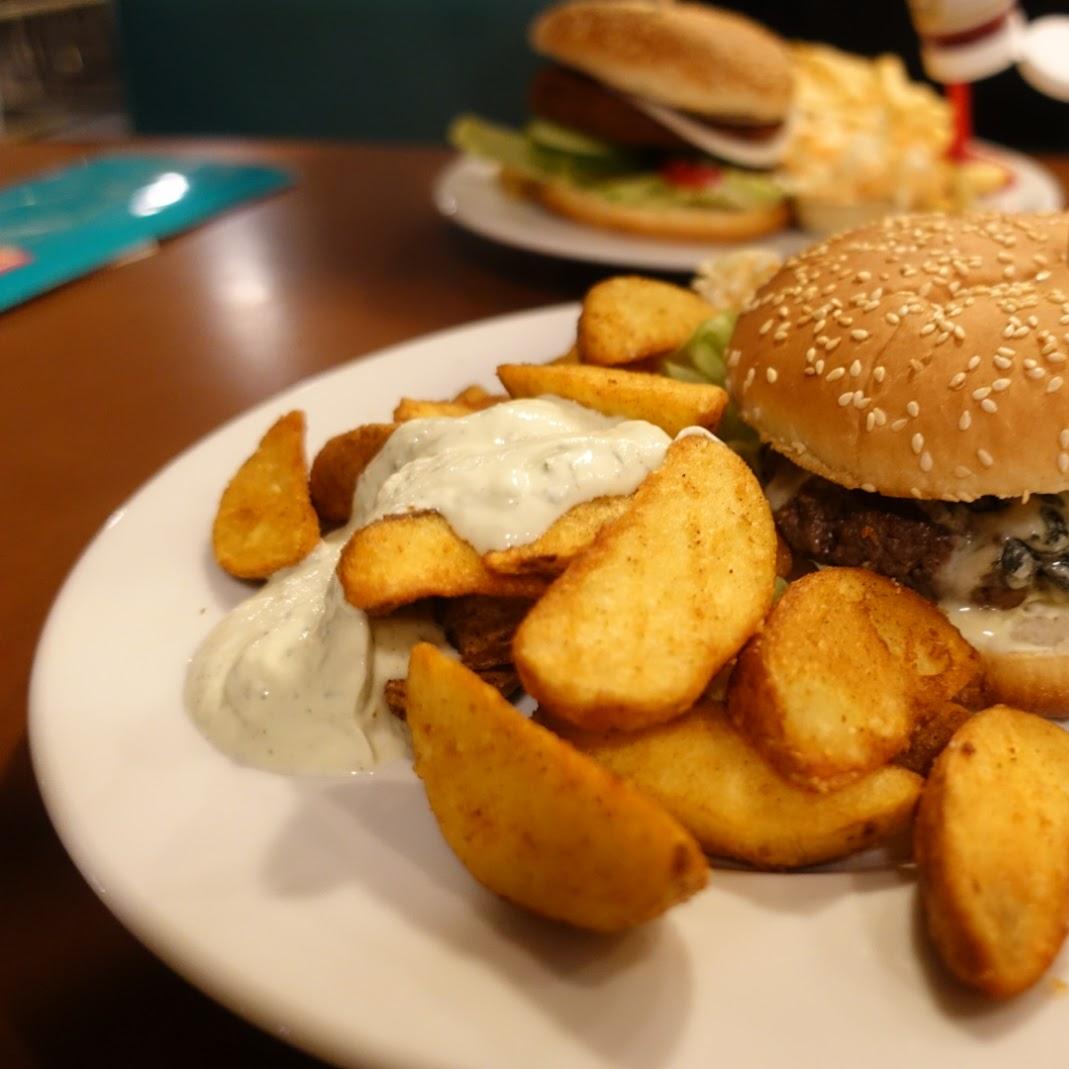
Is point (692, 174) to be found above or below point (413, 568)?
below

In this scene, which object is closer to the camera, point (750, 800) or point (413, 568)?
point (750, 800)

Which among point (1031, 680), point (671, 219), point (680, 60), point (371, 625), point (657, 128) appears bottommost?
point (1031, 680)

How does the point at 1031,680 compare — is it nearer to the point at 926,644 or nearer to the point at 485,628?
the point at 926,644

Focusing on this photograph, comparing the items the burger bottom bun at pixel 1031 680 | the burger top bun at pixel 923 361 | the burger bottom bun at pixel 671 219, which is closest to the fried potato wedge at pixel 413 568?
the burger top bun at pixel 923 361

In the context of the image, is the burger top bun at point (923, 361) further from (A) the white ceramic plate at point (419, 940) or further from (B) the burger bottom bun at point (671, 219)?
(B) the burger bottom bun at point (671, 219)

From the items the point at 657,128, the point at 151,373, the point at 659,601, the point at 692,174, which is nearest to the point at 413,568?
the point at 659,601

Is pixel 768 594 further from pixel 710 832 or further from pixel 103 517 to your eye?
pixel 103 517

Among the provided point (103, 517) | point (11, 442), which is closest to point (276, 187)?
point (11, 442)
